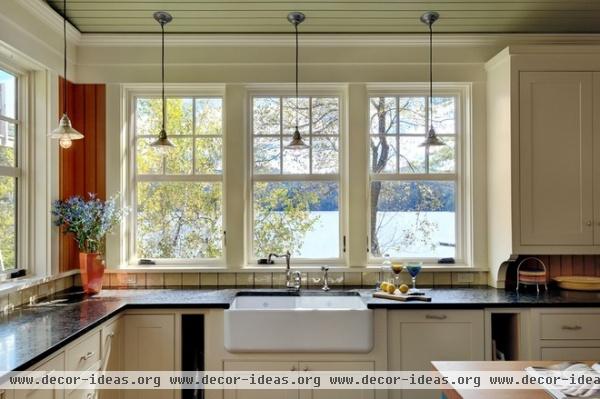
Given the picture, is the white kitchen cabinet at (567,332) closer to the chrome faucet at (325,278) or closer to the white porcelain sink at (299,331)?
the white porcelain sink at (299,331)

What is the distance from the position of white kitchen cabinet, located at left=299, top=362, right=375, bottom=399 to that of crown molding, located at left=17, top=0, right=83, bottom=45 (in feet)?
9.04

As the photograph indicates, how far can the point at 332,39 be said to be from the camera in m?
3.08

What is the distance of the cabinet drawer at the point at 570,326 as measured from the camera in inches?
99.4

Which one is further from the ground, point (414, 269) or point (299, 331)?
point (414, 269)

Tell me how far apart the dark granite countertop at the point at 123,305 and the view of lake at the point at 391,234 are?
0.36 meters

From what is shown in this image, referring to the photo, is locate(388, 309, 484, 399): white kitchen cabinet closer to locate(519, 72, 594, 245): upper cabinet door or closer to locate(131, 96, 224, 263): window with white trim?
locate(519, 72, 594, 245): upper cabinet door

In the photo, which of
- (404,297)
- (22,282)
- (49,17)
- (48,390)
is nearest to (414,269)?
(404,297)

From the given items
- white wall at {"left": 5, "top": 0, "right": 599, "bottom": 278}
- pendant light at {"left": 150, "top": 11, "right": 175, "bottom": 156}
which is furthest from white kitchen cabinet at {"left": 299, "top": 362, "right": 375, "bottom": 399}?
pendant light at {"left": 150, "top": 11, "right": 175, "bottom": 156}

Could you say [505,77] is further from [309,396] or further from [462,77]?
[309,396]

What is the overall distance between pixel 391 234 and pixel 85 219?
87.4 inches

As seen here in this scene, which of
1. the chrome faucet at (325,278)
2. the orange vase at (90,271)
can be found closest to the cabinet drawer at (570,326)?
the chrome faucet at (325,278)

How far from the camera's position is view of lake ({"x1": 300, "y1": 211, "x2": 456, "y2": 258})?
3205 millimetres

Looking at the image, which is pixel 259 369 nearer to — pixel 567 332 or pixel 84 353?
pixel 84 353

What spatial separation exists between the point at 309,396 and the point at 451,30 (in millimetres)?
2731
